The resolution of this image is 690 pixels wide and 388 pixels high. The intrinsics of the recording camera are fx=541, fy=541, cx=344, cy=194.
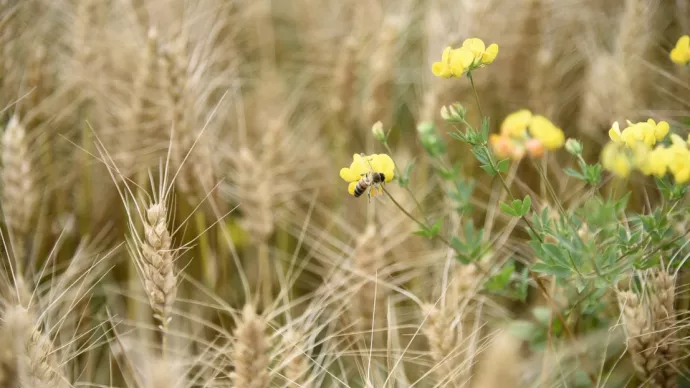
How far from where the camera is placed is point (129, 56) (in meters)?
1.50

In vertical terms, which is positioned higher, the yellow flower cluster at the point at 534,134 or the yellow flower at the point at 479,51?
the yellow flower at the point at 479,51

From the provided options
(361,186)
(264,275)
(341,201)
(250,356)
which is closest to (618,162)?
(361,186)

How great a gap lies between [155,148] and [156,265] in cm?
55

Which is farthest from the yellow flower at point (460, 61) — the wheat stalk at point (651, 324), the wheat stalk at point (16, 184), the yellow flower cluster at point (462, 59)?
the wheat stalk at point (16, 184)

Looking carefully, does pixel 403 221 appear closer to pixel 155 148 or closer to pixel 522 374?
pixel 522 374

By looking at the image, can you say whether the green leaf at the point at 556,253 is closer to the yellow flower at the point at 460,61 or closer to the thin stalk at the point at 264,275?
the yellow flower at the point at 460,61

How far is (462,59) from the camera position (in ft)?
2.60

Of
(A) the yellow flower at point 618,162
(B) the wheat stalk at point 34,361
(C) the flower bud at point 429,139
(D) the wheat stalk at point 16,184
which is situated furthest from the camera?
(D) the wheat stalk at point 16,184

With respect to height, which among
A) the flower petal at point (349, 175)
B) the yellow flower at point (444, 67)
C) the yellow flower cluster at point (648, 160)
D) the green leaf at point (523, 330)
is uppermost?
the yellow flower at point (444, 67)

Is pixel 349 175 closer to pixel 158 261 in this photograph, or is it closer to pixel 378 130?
pixel 378 130

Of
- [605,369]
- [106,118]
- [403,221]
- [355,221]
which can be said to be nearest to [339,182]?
[355,221]

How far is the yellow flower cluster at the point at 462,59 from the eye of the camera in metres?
0.79

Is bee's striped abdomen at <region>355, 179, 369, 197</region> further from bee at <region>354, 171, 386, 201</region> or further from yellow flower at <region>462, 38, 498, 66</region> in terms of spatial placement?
yellow flower at <region>462, 38, 498, 66</region>

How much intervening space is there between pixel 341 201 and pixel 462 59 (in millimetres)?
785
